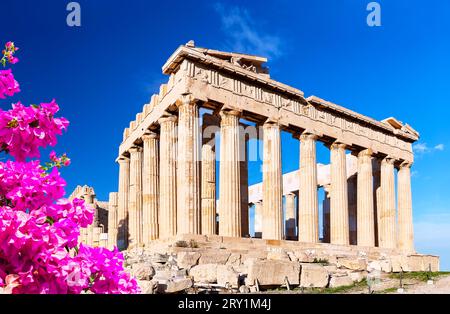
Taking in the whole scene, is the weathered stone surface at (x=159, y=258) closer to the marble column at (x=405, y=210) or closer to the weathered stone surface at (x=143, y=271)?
the weathered stone surface at (x=143, y=271)

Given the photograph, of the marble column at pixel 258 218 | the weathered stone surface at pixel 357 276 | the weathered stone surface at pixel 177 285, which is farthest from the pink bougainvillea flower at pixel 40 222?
the marble column at pixel 258 218

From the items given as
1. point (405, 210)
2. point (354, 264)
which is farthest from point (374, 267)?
point (405, 210)

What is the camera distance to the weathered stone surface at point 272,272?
1934cm

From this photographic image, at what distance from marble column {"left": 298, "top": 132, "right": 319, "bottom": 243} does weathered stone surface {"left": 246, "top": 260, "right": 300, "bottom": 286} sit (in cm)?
1464

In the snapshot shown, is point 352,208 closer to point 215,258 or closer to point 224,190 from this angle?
point 224,190

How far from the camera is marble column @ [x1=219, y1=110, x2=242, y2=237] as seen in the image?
30594mm

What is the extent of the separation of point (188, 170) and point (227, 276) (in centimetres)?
1076

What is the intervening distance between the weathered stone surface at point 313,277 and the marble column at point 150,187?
546 inches

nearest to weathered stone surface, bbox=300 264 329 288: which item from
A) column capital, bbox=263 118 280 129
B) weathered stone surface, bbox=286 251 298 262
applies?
weathered stone surface, bbox=286 251 298 262

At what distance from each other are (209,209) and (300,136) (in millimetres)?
8516

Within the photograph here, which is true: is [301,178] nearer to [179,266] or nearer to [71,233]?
[179,266]

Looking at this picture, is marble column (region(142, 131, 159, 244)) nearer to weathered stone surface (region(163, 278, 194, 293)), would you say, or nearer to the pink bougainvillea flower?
weathered stone surface (region(163, 278, 194, 293))

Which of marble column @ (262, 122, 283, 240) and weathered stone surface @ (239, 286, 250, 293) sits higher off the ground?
marble column @ (262, 122, 283, 240)
